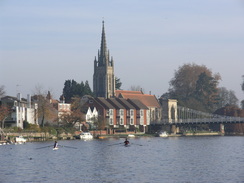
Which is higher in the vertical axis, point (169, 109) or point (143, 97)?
point (143, 97)

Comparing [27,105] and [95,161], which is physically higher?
[27,105]

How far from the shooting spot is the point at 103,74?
18738 centimetres

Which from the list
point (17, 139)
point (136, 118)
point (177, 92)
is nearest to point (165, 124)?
point (136, 118)

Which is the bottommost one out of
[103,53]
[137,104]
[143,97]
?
[137,104]

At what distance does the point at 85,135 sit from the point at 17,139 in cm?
2434

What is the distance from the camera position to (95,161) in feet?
212

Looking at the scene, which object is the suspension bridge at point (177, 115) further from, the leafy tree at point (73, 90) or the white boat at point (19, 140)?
the white boat at point (19, 140)

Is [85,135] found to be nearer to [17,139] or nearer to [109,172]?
[17,139]

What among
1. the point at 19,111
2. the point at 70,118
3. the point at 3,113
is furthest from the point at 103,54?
the point at 3,113

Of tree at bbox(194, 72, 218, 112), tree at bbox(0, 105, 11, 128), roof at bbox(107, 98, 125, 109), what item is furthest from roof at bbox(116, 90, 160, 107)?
tree at bbox(0, 105, 11, 128)

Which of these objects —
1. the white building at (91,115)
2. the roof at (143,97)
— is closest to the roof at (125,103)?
the roof at (143,97)

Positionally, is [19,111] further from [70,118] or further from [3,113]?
[70,118]

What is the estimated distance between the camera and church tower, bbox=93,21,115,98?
18325cm

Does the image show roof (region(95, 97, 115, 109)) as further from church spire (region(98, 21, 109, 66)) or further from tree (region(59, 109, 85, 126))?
church spire (region(98, 21, 109, 66))
